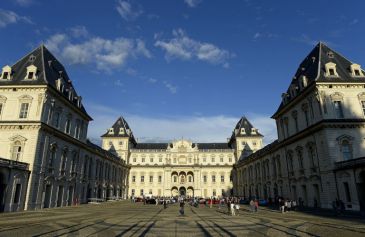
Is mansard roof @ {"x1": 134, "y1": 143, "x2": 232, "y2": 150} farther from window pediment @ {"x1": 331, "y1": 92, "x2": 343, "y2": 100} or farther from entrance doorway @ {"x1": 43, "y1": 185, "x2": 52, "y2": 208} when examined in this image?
window pediment @ {"x1": 331, "y1": 92, "x2": 343, "y2": 100}

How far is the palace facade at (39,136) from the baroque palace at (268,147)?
0.12 metres

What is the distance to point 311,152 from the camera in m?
37.8

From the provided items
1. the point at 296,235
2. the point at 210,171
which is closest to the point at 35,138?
the point at 296,235

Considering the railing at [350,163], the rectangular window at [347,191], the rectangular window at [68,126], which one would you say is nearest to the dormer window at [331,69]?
the railing at [350,163]

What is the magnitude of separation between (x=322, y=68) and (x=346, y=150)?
12.7 m

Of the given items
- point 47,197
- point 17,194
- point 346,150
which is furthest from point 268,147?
point 17,194

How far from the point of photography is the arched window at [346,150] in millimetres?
33500

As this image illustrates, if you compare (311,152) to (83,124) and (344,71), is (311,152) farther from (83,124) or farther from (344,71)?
(83,124)

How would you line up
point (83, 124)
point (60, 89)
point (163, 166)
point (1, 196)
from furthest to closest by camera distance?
1. point (163, 166)
2. point (83, 124)
3. point (60, 89)
4. point (1, 196)

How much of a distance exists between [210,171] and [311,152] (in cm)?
5991

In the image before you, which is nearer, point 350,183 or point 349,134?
point 350,183

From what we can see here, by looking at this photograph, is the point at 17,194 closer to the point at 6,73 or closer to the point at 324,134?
the point at 6,73

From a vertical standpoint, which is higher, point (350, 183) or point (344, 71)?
point (344, 71)

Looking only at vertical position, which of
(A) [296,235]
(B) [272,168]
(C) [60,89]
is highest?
(C) [60,89]
